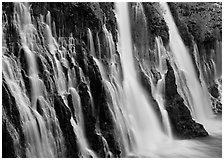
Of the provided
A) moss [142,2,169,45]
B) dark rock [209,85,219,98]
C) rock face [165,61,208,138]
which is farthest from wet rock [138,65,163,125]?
dark rock [209,85,219,98]

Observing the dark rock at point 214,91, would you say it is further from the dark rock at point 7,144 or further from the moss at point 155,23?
the dark rock at point 7,144

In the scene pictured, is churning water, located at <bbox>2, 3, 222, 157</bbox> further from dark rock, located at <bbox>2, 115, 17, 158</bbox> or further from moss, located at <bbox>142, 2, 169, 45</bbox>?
moss, located at <bbox>142, 2, 169, 45</bbox>

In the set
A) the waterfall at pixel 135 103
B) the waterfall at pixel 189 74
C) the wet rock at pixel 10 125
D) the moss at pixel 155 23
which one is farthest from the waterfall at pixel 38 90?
the waterfall at pixel 189 74

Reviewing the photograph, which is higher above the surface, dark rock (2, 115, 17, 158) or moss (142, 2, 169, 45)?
moss (142, 2, 169, 45)

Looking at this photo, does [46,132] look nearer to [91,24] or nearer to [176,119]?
[91,24]

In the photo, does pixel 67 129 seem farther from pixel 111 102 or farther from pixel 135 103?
pixel 135 103

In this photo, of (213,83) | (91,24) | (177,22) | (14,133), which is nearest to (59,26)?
(91,24)

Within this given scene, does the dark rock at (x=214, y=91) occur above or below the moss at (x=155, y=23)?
below
